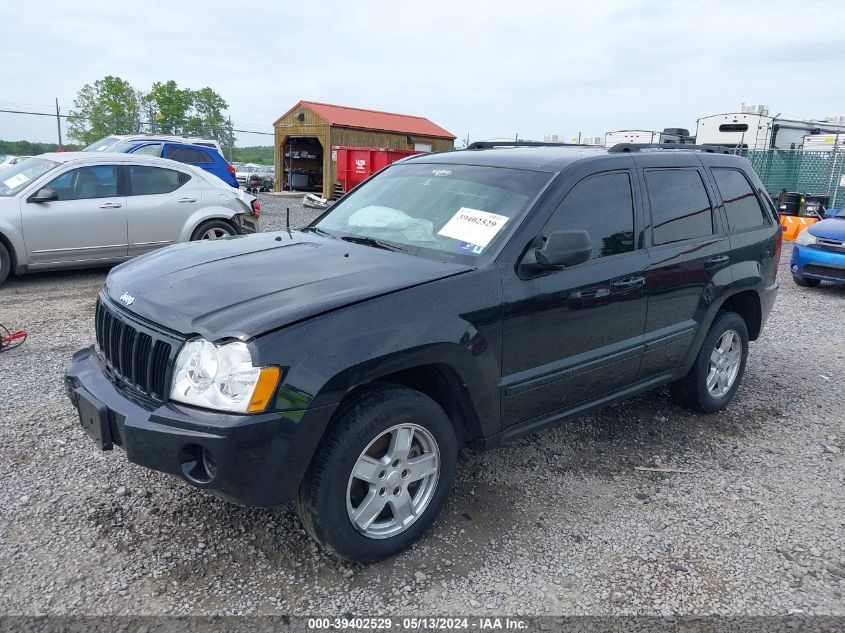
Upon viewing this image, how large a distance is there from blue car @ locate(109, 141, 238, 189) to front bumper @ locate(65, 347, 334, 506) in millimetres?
12182

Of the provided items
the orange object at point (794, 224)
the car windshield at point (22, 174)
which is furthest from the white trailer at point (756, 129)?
the car windshield at point (22, 174)

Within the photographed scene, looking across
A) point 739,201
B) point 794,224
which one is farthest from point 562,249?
point 794,224

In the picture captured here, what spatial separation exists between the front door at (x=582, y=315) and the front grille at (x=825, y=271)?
7055 mm

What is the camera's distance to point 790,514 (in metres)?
3.47

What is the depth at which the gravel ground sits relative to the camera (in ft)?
8.87

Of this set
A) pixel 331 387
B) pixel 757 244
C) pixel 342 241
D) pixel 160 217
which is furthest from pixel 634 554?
pixel 160 217

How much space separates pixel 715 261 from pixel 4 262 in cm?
750

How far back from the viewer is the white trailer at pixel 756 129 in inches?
784

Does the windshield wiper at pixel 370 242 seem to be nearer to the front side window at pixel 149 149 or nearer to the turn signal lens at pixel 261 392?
the turn signal lens at pixel 261 392

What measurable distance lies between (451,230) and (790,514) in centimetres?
235

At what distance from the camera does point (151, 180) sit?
28.0 ft

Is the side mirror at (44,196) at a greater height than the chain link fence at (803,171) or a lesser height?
lesser

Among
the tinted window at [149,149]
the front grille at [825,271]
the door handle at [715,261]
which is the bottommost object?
the front grille at [825,271]

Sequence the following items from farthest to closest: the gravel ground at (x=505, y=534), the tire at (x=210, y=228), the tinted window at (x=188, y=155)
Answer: the tinted window at (x=188, y=155) → the tire at (x=210, y=228) → the gravel ground at (x=505, y=534)
